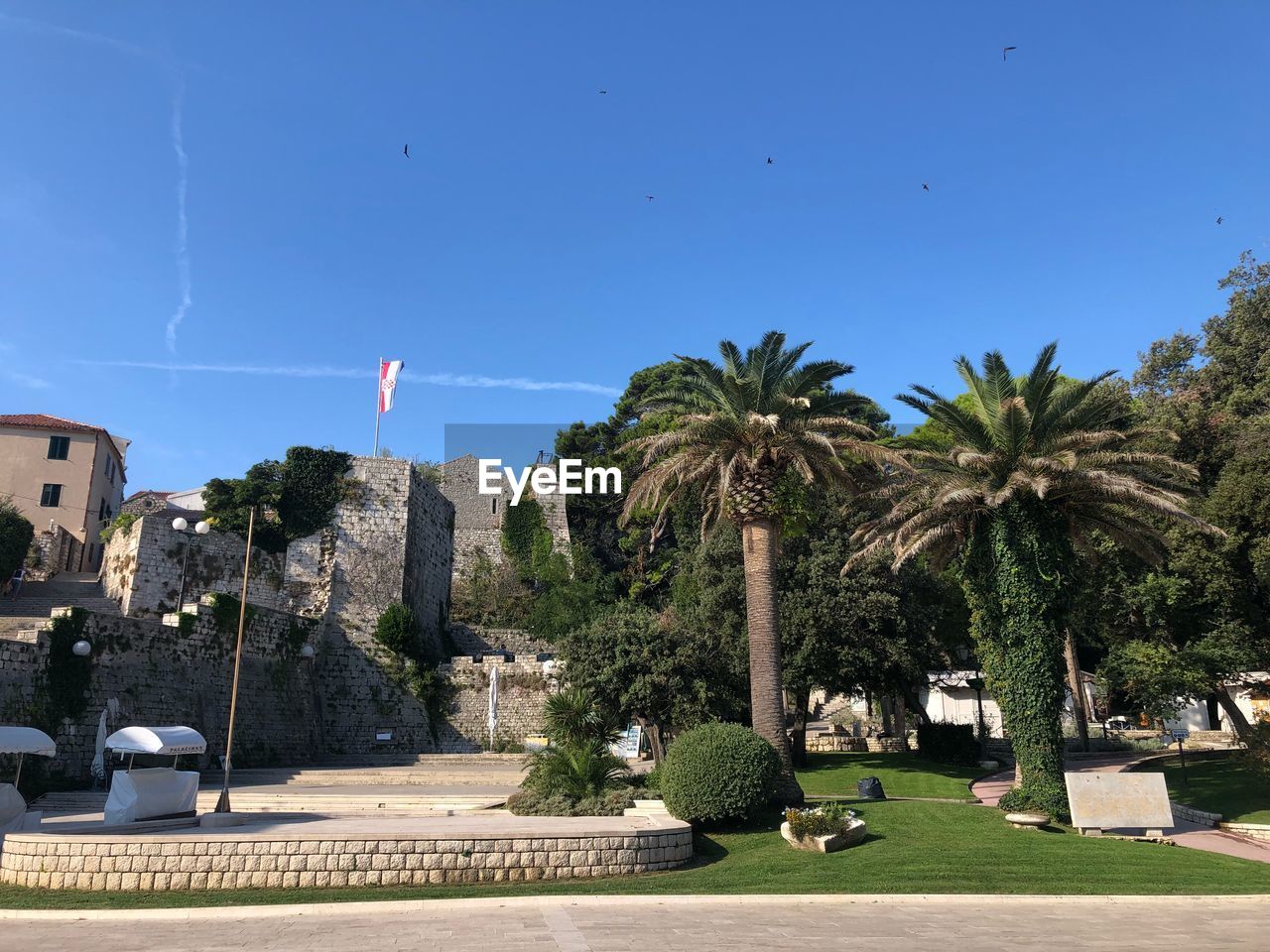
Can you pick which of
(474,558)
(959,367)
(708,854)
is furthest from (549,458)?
(708,854)

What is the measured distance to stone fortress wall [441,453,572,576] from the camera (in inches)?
2089

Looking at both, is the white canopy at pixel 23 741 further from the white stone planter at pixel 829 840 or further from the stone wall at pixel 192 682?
the white stone planter at pixel 829 840

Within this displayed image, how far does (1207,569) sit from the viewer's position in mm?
21953

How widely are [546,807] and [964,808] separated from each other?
9.17 meters

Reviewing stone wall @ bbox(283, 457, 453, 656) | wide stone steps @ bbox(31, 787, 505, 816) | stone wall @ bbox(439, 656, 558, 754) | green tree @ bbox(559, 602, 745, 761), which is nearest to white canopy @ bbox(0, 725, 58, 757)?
wide stone steps @ bbox(31, 787, 505, 816)

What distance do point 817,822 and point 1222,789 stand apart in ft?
44.7

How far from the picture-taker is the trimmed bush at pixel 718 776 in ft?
48.5

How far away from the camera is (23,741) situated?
14.2 meters

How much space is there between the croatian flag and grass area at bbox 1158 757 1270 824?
3345 cm

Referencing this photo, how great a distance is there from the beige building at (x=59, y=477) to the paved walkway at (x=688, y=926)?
35.3m

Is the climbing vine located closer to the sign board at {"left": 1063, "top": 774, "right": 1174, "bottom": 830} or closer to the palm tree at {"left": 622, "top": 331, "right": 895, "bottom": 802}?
the palm tree at {"left": 622, "top": 331, "right": 895, "bottom": 802}

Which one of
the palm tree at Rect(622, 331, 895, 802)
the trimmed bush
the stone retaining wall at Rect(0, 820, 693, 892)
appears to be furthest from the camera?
the palm tree at Rect(622, 331, 895, 802)

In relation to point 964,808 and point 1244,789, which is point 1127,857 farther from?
point 1244,789

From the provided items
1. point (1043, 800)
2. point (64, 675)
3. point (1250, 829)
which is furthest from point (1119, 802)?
point (64, 675)
